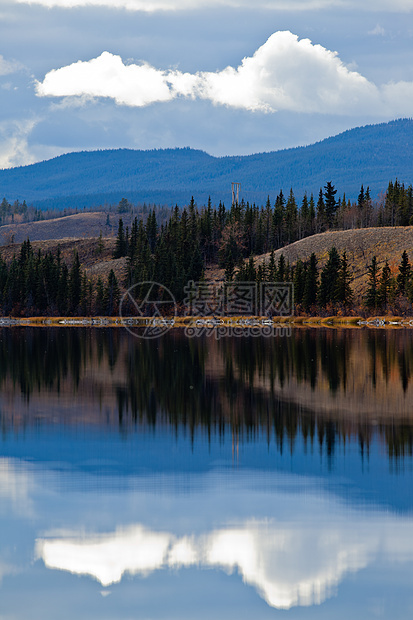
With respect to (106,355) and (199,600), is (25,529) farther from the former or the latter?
(106,355)

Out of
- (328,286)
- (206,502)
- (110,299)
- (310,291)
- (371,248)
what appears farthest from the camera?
(371,248)

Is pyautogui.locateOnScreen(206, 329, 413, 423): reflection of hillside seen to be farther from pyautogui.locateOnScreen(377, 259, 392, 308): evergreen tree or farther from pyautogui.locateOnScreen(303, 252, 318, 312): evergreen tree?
pyautogui.locateOnScreen(303, 252, 318, 312): evergreen tree

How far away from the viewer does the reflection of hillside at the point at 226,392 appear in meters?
31.7

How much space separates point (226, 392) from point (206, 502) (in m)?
20.1

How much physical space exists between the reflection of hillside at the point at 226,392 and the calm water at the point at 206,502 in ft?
0.60

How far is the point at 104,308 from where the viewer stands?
183 meters

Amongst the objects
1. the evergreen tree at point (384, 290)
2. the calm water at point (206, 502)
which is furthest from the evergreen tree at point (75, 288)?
the calm water at point (206, 502)

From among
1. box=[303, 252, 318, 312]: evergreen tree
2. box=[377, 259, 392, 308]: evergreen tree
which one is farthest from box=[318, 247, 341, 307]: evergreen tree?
box=[377, 259, 392, 308]: evergreen tree

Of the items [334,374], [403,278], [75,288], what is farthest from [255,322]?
[334,374]

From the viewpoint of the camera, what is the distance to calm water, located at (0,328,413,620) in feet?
49.9

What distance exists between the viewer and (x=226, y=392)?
134ft

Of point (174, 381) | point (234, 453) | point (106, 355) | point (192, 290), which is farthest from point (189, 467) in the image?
point (192, 290)

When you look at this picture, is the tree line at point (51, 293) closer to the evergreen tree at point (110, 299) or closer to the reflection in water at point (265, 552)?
the evergreen tree at point (110, 299)

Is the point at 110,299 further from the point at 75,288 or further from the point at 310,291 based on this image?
the point at 310,291
